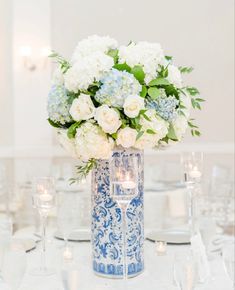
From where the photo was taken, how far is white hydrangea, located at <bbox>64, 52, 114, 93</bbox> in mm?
1598

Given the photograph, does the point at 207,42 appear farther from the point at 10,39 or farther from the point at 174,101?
the point at 174,101

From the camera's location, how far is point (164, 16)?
5246 millimetres

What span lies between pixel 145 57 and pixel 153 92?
0.12 meters

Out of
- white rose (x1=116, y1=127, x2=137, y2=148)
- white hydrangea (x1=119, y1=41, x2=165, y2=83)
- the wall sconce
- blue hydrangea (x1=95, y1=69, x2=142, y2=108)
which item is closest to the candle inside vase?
white rose (x1=116, y1=127, x2=137, y2=148)

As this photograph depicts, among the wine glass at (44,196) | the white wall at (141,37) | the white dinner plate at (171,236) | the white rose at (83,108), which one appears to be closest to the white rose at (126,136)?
the white rose at (83,108)

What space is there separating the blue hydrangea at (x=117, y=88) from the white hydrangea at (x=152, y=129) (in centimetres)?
8

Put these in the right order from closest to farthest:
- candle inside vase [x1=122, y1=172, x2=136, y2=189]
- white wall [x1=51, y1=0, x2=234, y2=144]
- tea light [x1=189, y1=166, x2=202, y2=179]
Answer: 1. candle inside vase [x1=122, y1=172, x2=136, y2=189]
2. tea light [x1=189, y1=166, x2=202, y2=179]
3. white wall [x1=51, y1=0, x2=234, y2=144]

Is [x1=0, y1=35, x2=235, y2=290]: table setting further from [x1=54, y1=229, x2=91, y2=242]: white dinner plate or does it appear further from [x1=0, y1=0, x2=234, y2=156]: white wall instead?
[x1=0, y1=0, x2=234, y2=156]: white wall

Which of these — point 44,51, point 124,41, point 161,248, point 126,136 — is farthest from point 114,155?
point 44,51

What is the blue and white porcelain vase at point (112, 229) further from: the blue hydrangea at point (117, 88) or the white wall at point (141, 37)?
the white wall at point (141, 37)

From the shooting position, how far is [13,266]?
1.38 meters

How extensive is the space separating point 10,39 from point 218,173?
262 centimetres

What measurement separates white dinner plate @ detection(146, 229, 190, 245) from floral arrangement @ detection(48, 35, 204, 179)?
51cm

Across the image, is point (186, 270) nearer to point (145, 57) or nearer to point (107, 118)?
point (107, 118)
